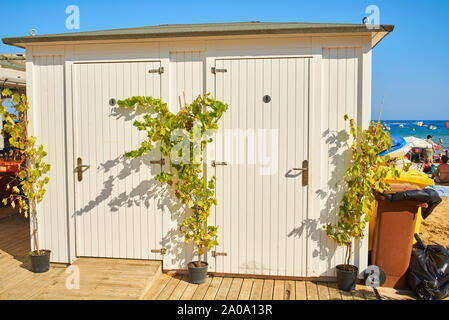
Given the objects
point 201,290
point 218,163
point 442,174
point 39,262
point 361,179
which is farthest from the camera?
point 442,174

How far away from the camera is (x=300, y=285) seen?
403 cm

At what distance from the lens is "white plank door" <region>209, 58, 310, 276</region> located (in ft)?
13.2

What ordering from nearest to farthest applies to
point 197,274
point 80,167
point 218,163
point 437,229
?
point 197,274, point 218,163, point 80,167, point 437,229

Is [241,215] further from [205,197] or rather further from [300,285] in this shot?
[300,285]

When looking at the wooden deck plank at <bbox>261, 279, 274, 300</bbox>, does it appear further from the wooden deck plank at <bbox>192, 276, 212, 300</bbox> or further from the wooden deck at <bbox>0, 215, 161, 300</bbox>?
the wooden deck at <bbox>0, 215, 161, 300</bbox>

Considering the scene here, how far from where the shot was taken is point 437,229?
6035 mm

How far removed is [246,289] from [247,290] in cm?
3

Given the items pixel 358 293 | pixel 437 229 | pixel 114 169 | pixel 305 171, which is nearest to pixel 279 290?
pixel 358 293

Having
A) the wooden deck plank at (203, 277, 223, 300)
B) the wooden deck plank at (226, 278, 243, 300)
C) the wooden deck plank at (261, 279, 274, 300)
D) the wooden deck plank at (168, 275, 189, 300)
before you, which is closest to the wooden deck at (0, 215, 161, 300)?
the wooden deck plank at (168, 275, 189, 300)

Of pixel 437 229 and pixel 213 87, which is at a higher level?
pixel 213 87

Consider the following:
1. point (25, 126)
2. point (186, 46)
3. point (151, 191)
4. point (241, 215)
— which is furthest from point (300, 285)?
point (25, 126)

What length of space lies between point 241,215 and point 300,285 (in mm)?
965

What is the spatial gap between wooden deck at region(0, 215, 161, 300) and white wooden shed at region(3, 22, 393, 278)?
0.16 meters

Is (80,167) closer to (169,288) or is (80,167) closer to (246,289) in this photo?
(169,288)
